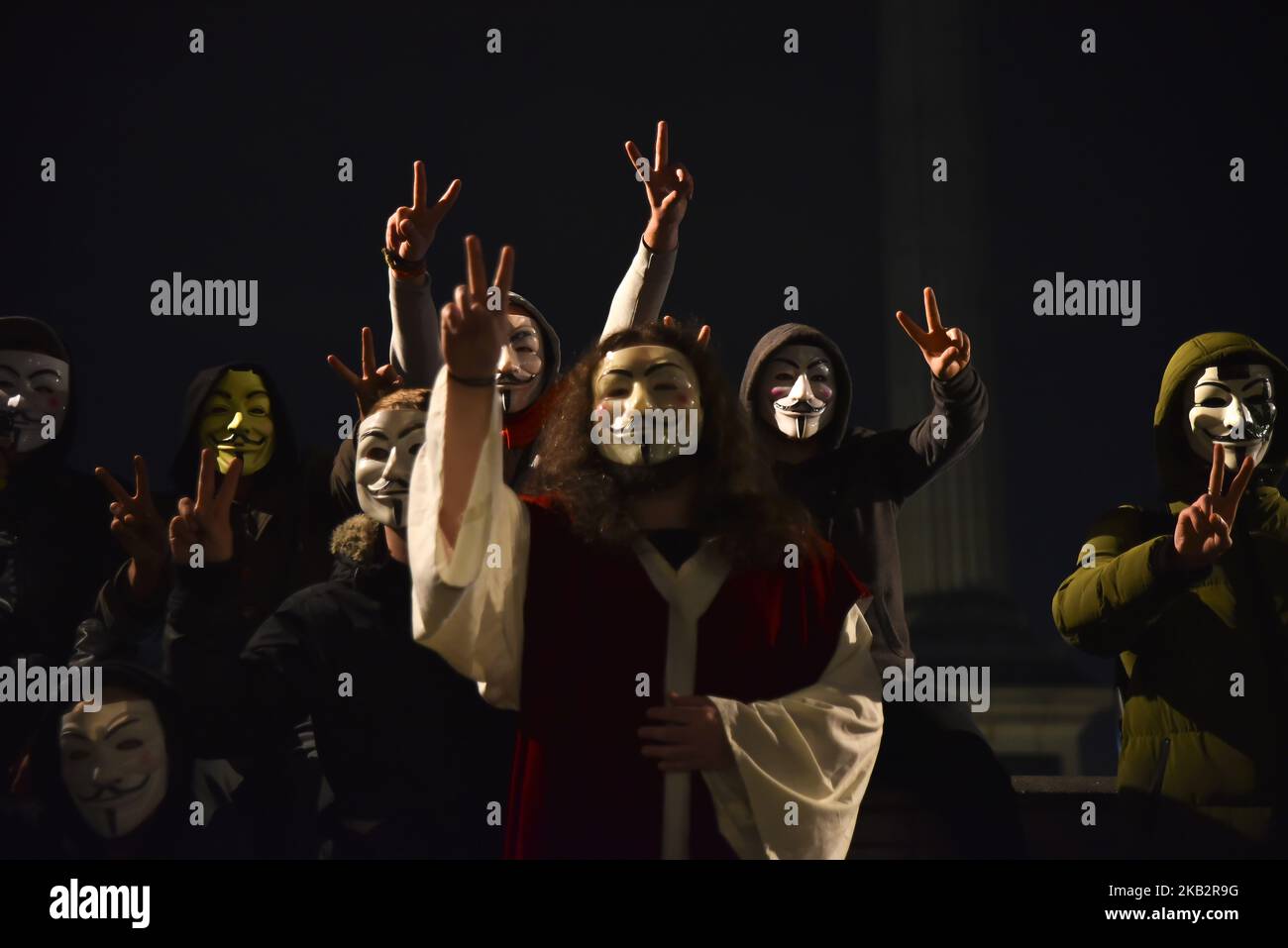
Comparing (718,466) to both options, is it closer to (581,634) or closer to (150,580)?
(581,634)

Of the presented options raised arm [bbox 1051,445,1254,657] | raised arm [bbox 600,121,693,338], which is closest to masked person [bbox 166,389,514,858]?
raised arm [bbox 600,121,693,338]

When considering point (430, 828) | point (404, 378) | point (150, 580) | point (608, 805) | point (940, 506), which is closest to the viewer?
point (608, 805)

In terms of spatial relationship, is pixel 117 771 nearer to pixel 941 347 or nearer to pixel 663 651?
pixel 663 651

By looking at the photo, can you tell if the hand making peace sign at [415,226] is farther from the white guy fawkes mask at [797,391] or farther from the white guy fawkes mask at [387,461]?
the white guy fawkes mask at [797,391]

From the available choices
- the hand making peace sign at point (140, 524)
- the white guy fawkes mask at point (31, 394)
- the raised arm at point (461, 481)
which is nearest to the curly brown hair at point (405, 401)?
the hand making peace sign at point (140, 524)

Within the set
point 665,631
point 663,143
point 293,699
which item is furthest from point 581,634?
point 663,143

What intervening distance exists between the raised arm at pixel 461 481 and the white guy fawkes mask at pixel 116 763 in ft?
3.65

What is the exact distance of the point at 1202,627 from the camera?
453 cm

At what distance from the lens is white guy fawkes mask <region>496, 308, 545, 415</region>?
4.71 m

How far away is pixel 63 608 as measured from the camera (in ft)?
15.5

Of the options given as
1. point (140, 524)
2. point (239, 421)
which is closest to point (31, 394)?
point (239, 421)

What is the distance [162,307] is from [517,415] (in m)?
1.07

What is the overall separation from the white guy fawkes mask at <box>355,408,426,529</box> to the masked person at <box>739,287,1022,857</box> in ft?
2.92

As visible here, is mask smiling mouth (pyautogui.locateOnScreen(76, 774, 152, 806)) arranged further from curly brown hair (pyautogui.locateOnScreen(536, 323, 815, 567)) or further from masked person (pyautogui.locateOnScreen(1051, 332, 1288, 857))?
masked person (pyautogui.locateOnScreen(1051, 332, 1288, 857))
